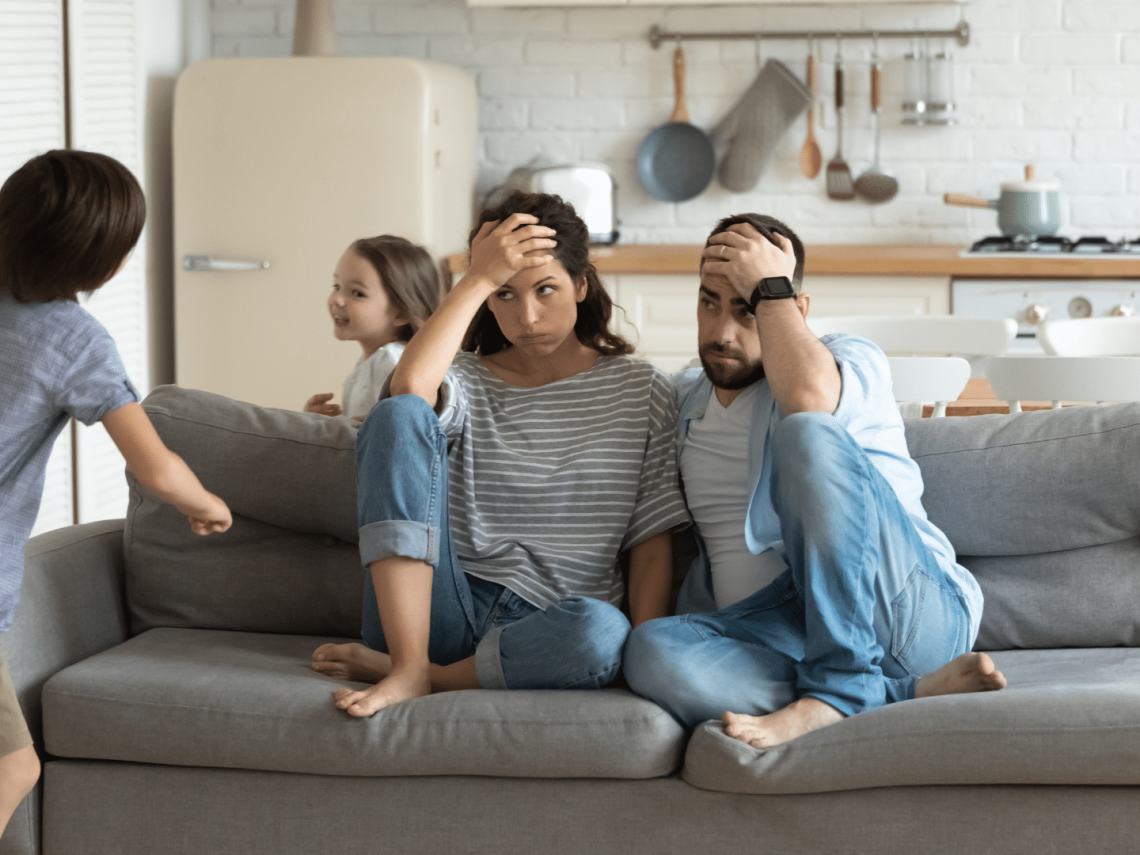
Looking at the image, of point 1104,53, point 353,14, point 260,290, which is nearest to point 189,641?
point 260,290

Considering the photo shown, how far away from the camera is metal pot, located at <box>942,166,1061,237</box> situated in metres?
3.53

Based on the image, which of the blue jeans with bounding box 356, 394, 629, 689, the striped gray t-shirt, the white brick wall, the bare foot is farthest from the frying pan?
the bare foot

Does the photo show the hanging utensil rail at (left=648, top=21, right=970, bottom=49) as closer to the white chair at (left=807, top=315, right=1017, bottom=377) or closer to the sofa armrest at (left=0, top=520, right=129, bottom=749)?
the white chair at (left=807, top=315, right=1017, bottom=377)

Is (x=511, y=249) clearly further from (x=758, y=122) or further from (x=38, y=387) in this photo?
(x=758, y=122)

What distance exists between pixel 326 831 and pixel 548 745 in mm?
308

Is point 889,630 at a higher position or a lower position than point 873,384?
lower

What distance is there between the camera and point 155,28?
A: 3.72 meters

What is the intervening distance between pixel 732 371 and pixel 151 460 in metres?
0.80

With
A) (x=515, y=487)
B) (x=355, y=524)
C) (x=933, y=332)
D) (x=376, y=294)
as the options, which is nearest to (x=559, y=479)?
(x=515, y=487)

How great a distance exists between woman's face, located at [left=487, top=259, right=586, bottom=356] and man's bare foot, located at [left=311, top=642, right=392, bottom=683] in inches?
20.0

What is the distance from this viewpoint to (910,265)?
3.35 m

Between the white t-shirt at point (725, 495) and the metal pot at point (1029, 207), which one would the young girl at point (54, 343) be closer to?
the white t-shirt at point (725, 495)

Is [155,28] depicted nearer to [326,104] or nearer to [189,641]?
[326,104]

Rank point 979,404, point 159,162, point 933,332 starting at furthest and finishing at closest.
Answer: point 159,162 → point 933,332 → point 979,404
